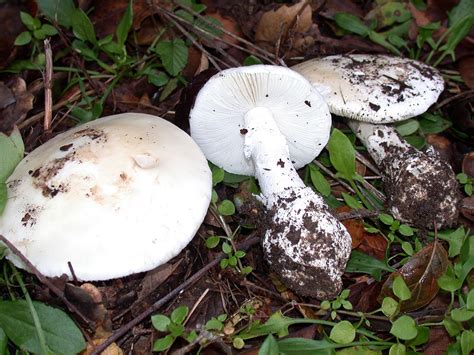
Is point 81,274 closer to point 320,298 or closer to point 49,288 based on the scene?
point 49,288

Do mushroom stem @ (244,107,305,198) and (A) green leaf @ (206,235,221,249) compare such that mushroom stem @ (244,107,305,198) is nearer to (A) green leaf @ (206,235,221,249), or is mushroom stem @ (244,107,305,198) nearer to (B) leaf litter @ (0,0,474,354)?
(B) leaf litter @ (0,0,474,354)

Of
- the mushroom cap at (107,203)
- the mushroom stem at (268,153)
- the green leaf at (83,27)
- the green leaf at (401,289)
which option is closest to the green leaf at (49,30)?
the green leaf at (83,27)

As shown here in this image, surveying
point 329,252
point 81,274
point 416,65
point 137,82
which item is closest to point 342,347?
point 329,252

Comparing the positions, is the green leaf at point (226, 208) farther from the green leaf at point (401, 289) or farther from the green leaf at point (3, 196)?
the green leaf at point (3, 196)

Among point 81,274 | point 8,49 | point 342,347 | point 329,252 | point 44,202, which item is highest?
point 8,49

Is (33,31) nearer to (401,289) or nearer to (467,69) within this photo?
(401,289)

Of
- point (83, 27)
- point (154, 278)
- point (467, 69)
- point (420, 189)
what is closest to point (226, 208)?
point (154, 278)
